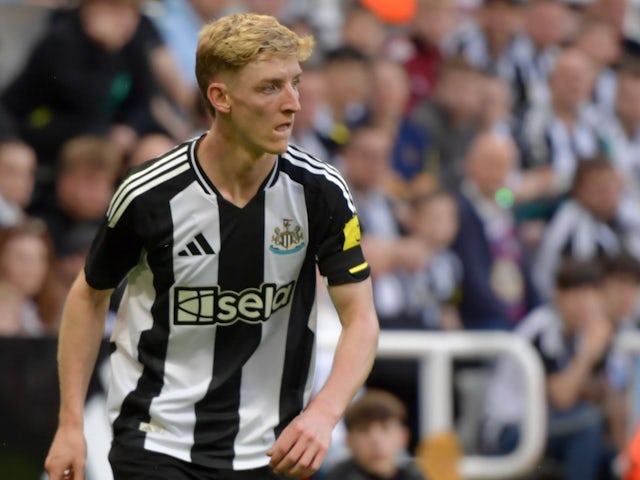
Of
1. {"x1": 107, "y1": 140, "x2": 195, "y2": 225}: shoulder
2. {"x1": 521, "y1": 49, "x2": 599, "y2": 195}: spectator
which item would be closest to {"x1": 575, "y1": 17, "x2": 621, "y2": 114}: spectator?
{"x1": 521, "y1": 49, "x2": 599, "y2": 195}: spectator

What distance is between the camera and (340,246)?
15.0 feet

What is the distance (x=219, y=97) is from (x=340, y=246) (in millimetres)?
607

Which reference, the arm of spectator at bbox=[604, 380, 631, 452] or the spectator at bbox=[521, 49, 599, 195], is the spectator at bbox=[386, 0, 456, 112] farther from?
the arm of spectator at bbox=[604, 380, 631, 452]

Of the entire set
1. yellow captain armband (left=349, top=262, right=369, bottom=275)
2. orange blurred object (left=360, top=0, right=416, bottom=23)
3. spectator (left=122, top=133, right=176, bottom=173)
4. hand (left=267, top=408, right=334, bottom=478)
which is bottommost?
hand (left=267, top=408, right=334, bottom=478)

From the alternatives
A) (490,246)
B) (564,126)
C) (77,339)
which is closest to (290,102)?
(77,339)

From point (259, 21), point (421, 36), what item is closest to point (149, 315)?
point (259, 21)

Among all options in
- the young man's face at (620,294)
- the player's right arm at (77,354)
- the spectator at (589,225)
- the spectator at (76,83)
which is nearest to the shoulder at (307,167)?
the player's right arm at (77,354)

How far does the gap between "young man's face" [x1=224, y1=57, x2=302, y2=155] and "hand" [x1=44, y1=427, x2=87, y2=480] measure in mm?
1083

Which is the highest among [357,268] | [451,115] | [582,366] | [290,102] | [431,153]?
[451,115]

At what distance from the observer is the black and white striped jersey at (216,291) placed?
178 inches

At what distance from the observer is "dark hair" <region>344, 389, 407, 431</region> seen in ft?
24.1

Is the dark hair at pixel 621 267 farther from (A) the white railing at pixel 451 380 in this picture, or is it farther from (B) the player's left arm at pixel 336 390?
(B) the player's left arm at pixel 336 390

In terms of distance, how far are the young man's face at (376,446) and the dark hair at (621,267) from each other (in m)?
3.58

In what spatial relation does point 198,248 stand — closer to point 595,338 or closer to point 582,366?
point 582,366
